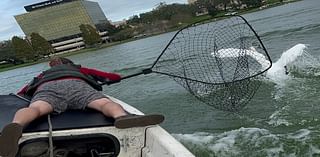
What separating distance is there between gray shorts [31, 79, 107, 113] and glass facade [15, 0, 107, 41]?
102m

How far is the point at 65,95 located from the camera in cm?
516

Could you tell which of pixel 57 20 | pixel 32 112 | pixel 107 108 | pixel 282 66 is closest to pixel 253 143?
pixel 107 108

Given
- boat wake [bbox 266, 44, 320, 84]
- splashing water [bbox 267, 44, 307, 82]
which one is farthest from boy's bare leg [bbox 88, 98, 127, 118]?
splashing water [bbox 267, 44, 307, 82]

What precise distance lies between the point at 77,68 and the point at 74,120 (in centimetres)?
126

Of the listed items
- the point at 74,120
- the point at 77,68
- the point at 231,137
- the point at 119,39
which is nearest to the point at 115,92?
the point at 231,137

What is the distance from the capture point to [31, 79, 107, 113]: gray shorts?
5102mm

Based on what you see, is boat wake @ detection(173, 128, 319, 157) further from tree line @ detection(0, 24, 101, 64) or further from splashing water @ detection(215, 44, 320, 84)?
tree line @ detection(0, 24, 101, 64)

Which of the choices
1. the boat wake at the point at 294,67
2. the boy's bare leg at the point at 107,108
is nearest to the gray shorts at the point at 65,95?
the boy's bare leg at the point at 107,108

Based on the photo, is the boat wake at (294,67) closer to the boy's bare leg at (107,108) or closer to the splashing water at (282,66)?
the splashing water at (282,66)

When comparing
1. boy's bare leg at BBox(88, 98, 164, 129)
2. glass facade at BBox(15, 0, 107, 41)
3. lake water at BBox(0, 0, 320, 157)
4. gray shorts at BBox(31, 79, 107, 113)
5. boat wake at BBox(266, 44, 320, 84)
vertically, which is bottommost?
boat wake at BBox(266, 44, 320, 84)

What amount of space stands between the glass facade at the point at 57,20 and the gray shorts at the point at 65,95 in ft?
335

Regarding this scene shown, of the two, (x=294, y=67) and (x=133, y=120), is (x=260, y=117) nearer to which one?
(x=294, y=67)

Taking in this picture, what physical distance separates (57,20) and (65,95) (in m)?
104

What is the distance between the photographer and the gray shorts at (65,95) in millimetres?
5102
